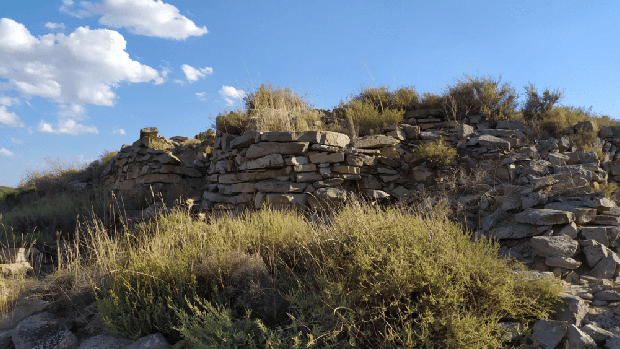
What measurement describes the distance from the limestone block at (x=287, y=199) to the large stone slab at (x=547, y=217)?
3463 mm

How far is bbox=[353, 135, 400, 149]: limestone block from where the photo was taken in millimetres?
7781

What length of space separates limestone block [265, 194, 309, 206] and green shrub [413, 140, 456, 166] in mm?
2370

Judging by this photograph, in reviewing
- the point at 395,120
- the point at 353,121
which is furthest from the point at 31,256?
the point at 395,120

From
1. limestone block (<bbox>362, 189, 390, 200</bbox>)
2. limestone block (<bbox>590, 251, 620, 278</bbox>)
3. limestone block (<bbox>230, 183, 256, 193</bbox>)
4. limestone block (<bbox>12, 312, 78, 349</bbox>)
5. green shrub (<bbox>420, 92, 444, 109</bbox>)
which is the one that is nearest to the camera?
limestone block (<bbox>12, 312, 78, 349</bbox>)

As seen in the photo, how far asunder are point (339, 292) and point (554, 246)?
3.17 metres

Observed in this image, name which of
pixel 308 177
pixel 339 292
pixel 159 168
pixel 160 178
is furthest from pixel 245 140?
pixel 339 292

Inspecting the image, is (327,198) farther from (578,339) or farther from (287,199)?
(578,339)

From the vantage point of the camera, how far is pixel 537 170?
6934mm

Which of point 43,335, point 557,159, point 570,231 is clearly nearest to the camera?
point 43,335

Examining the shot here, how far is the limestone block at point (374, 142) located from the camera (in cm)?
778

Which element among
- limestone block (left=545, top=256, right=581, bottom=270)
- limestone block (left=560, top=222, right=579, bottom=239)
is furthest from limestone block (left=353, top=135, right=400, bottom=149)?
limestone block (left=545, top=256, right=581, bottom=270)

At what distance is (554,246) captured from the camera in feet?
15.9

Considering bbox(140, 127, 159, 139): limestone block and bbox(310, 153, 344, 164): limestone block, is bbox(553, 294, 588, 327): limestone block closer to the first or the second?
bbox(310, 153, 344, 164): limestone block

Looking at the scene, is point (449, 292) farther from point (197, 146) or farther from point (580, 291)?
point (197, 146)
